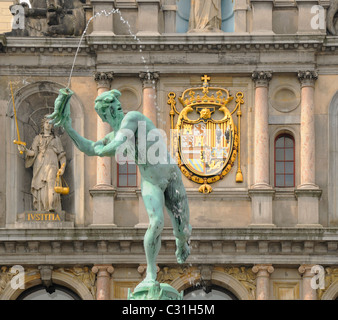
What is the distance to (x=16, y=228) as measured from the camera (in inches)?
1543

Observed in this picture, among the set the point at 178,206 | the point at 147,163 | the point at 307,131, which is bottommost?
the point at 178,206

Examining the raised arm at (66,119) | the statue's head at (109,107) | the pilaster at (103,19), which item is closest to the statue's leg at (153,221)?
the raised arm at (66,119)

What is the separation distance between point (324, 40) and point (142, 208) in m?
5.83

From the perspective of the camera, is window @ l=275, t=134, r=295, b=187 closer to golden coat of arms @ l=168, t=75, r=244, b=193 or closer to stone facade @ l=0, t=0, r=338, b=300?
stone facade @ l=0, t=0, r=338, b=300

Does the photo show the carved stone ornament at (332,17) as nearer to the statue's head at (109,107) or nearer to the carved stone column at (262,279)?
the carved stone column at (262,279)

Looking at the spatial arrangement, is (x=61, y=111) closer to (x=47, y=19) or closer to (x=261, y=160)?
(x=261, y=160)

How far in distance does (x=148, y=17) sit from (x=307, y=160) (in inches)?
200

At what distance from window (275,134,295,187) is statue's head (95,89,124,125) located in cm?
1812

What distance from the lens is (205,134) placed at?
131 ft

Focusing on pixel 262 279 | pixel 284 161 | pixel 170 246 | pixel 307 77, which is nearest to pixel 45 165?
pixel 170 246

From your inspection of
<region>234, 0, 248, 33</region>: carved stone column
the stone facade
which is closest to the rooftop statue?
the stone facade

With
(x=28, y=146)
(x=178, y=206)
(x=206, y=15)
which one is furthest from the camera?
(x=28, y=146)
